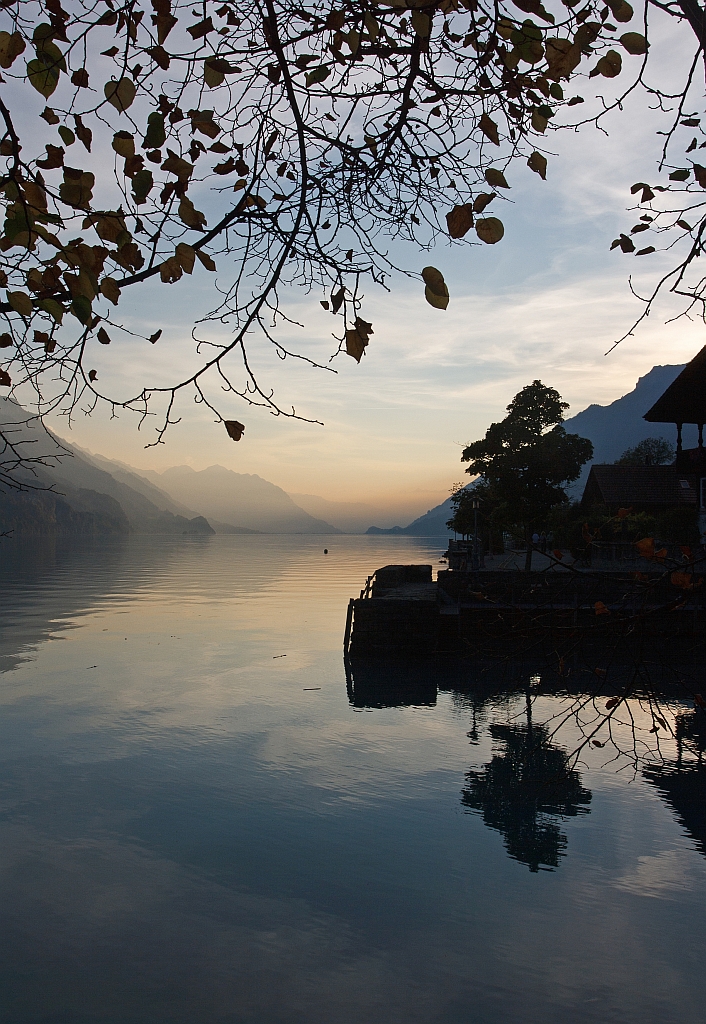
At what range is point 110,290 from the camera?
3963mm

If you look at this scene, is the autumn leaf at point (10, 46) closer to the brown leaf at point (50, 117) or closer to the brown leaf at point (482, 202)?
the brown leaf at point (50, 117)

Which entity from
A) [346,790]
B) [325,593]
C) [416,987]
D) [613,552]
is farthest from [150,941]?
[325,593]

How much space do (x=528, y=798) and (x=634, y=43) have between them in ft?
49.6

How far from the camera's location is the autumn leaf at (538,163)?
444cm

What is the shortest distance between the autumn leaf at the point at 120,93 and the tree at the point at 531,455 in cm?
3987

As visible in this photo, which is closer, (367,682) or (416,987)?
(416,987)

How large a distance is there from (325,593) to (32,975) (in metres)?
53.9

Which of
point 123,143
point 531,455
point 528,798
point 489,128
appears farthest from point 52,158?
point 531,455

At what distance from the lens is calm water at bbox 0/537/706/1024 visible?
31.0 ft

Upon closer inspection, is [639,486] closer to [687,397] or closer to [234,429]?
[687,397]

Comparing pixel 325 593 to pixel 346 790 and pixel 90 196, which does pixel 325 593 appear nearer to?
pixel 346 790

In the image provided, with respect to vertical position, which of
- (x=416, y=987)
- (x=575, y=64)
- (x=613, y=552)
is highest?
(x=575, y=64)

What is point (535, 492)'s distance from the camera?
142ft

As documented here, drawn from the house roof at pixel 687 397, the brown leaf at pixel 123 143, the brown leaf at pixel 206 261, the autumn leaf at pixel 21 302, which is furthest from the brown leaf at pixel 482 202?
the house roof at pixel 687 397
